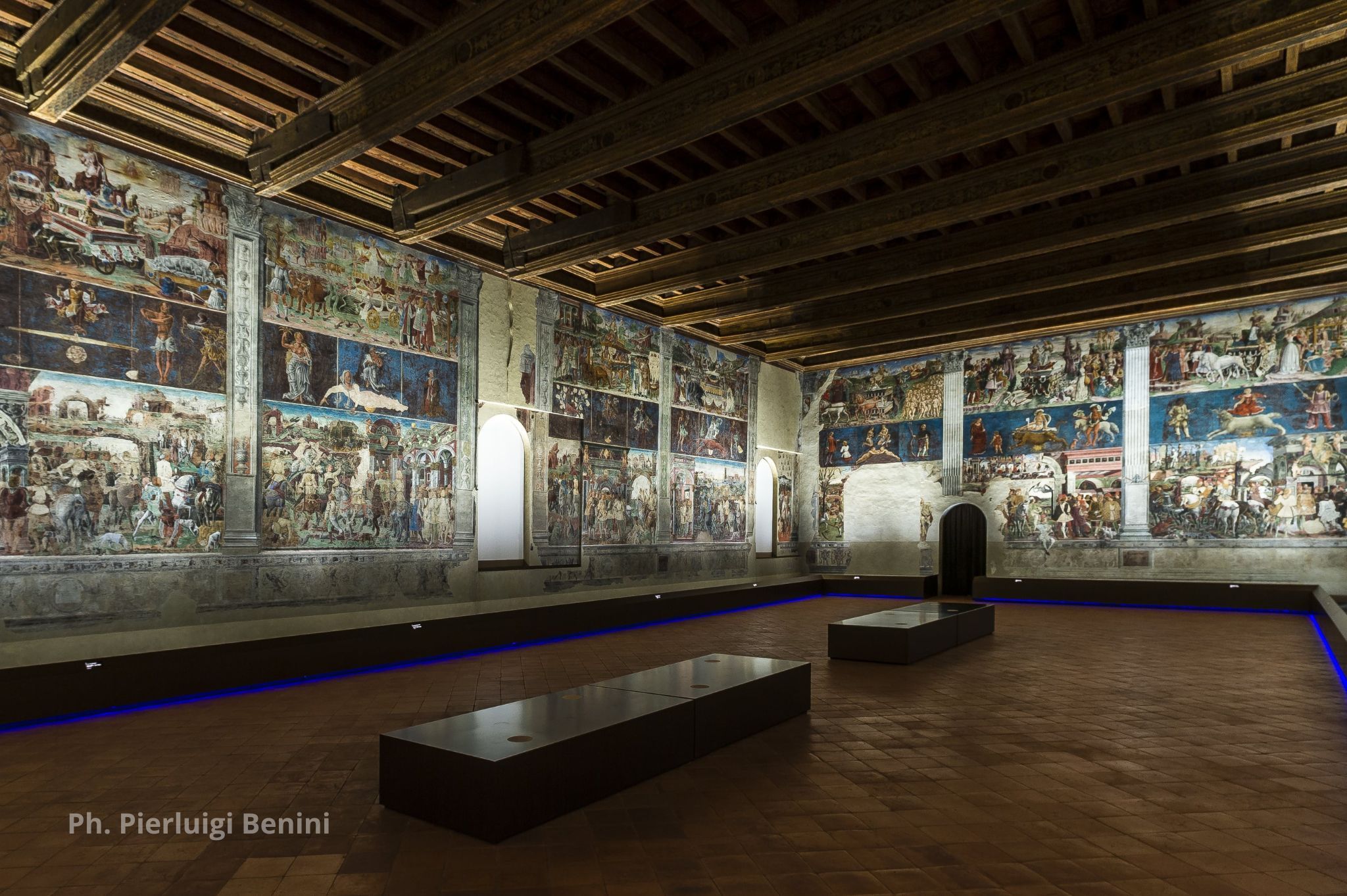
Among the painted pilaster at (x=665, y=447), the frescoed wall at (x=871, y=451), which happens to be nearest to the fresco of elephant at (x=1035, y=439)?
the frescoed wall at (x=871, y=451)

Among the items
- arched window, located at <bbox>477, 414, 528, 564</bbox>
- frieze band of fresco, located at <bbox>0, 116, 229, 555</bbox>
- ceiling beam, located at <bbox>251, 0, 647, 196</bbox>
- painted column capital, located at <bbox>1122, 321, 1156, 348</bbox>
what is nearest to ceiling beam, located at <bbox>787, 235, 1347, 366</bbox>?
painted column capital, located at <bbox>1122, 321, 1156, 348</bbox>

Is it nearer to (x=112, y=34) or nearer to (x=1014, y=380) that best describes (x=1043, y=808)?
(x=112, y=34)

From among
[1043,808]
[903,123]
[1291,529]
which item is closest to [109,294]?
[903,123]

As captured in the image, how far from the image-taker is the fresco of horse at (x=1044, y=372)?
56.6ft

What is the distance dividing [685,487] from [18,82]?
1250 cm

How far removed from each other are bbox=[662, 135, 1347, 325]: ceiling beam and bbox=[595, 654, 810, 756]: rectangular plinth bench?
8377 mm

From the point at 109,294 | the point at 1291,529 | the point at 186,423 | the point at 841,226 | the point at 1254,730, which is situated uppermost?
the point at 841,226

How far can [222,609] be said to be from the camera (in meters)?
9.65

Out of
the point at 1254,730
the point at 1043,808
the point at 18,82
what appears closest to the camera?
the point at 1043,808

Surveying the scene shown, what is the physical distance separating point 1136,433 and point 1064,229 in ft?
23.9

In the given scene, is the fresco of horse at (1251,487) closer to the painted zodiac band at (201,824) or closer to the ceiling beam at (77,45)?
the painted zodiac band at (201,824)

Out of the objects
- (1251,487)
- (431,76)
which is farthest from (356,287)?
(1251,487)

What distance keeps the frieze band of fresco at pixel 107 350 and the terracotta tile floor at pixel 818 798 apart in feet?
9.43

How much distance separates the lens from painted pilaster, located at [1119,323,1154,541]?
54.8ft
